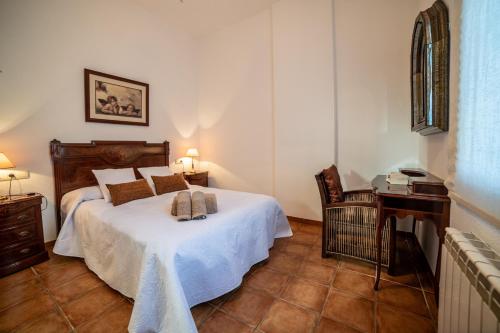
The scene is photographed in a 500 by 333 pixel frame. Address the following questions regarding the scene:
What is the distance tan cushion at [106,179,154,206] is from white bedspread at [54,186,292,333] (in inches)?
4.9

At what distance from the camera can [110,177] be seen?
2732mm

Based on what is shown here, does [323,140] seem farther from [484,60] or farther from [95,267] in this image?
[95,267]

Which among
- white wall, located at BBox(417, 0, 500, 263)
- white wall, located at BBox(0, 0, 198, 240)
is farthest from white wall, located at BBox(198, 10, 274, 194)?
white wall, located at BBox(417, 0, 500, 263)

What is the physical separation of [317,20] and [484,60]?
2651 millimetres

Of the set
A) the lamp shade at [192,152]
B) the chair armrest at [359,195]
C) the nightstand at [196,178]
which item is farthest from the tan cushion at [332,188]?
the lamp shade at [192,152]

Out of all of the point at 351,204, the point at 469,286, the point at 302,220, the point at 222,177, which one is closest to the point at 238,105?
the point at 222,177

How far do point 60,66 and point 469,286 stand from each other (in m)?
4.05

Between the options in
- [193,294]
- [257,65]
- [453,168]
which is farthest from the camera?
[257,65]

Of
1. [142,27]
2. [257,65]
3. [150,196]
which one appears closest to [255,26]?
[257,65]

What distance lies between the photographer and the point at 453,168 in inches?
48.4

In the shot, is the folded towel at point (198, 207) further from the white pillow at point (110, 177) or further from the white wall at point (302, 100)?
the white wall at point (302, 100)

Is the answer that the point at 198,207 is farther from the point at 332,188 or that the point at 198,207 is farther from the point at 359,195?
the point at 359,195

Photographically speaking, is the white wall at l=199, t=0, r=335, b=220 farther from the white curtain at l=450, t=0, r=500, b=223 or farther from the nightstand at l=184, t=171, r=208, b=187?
the white curtain at l=450, t=0, r=500, b=223

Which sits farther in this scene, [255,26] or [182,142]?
[182,142]
